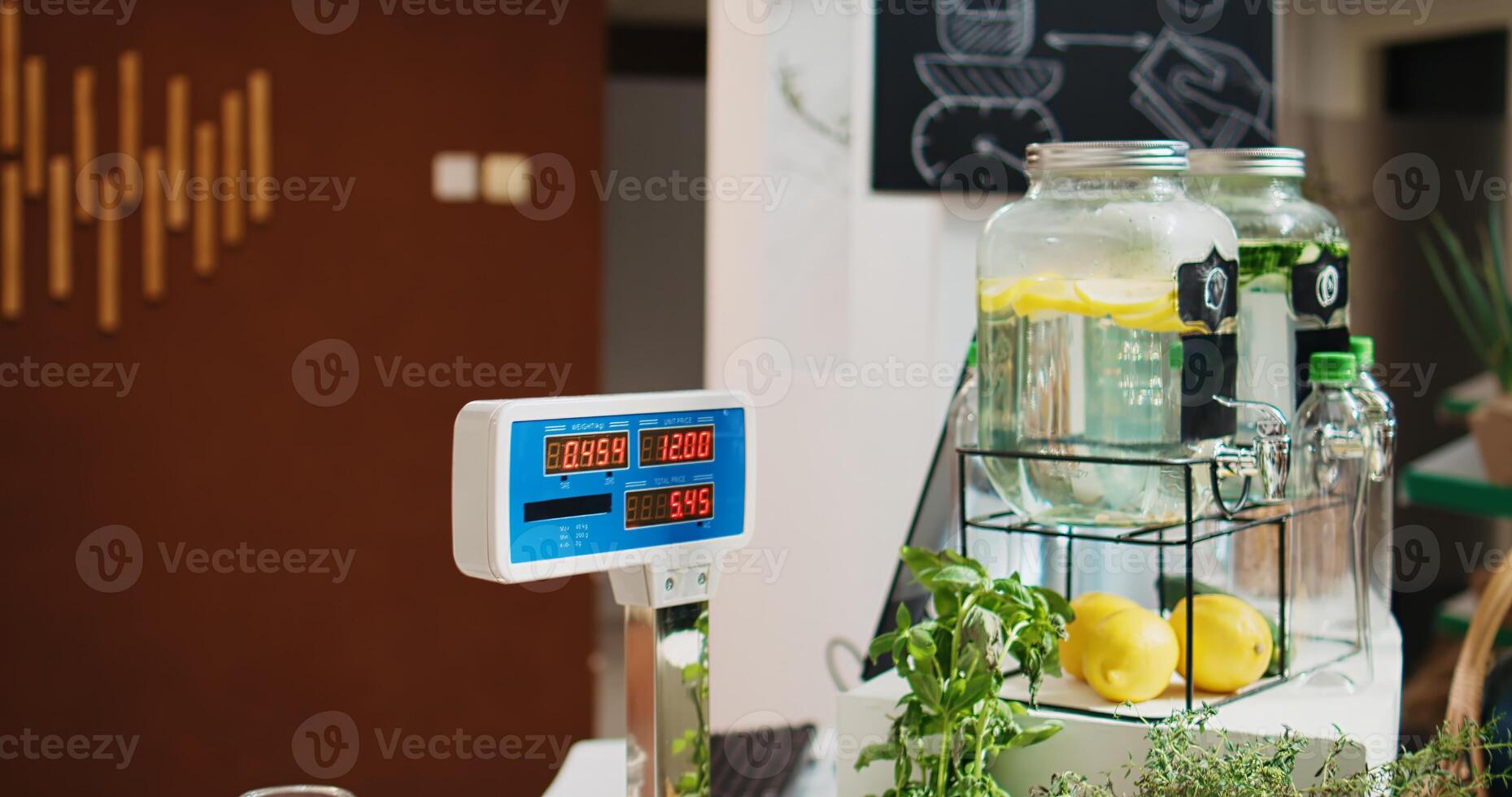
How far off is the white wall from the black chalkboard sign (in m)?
0.07

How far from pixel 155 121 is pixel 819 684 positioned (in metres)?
2.07

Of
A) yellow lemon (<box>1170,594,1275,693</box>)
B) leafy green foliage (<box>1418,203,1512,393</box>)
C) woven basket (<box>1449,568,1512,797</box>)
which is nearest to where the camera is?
yellow lemon (<box>1170,594,1275,693</box>)

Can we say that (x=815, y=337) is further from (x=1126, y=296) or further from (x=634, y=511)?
(x=634, y=511)

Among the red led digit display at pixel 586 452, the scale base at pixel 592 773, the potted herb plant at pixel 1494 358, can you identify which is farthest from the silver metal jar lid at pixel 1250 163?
the potted herb plant at pixel 1494 358

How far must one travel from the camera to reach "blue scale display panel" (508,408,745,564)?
86cm

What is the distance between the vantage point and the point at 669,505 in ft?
3.13

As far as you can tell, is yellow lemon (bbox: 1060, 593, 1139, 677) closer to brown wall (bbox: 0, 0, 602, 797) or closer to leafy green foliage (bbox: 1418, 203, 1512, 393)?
leafy green foliage (bbox: 1418, 203, 1512, 393)

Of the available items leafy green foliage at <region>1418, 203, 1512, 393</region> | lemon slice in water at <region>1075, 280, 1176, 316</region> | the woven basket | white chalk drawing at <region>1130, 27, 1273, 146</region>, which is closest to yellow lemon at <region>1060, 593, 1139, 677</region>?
lemon slice in water at <region>1075, 280, 1176, 316</region>

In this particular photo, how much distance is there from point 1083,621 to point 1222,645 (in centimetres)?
11

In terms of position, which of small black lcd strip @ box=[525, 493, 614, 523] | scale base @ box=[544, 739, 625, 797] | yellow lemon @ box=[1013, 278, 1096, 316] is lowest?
scale base @ box=[544, 739, 625, 797]

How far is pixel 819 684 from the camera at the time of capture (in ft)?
8.18

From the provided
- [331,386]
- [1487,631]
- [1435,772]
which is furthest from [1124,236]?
[331,386]

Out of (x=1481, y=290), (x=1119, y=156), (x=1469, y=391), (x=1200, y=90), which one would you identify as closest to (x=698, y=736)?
(x=1119, y=156)

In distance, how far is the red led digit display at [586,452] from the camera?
88cm
